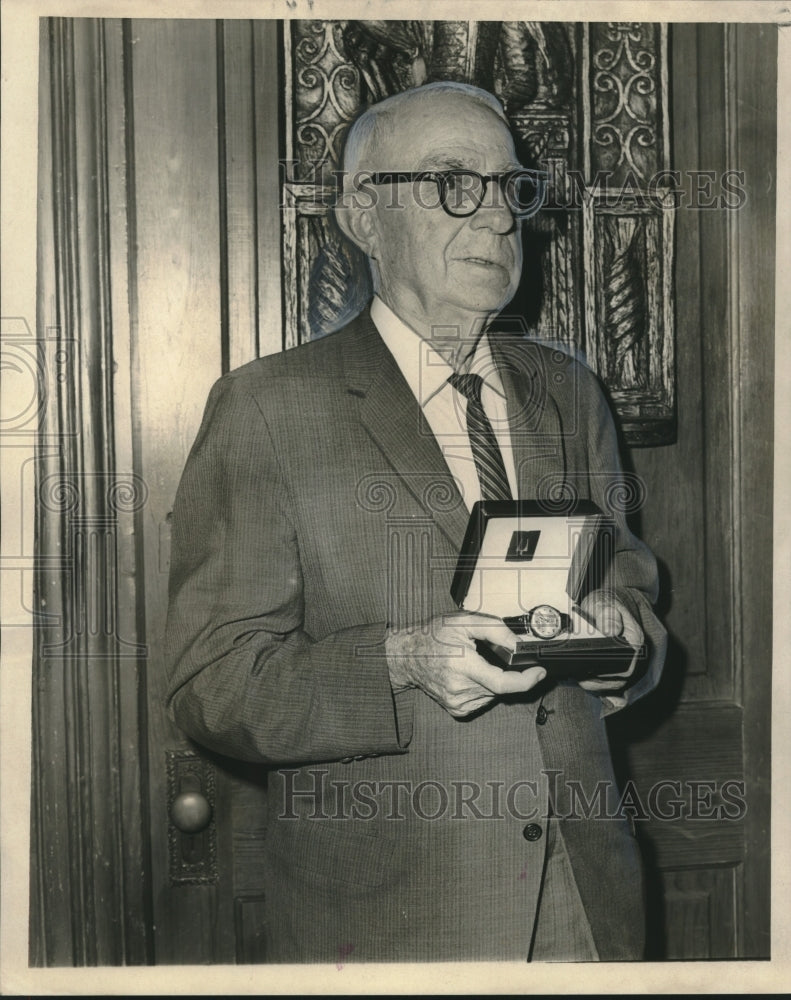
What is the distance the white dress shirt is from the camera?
1.53 m

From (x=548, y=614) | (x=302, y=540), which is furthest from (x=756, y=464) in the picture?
(x=302, y=540)

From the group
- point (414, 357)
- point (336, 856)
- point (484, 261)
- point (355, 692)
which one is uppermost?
point (484, 261)

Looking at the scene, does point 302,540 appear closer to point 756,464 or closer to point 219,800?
point 219,800

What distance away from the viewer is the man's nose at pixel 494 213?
1.53 m

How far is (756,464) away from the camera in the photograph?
1.73 m

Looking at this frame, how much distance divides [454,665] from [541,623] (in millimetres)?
122

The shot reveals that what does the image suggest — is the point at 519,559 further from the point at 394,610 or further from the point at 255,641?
the point at 255,641

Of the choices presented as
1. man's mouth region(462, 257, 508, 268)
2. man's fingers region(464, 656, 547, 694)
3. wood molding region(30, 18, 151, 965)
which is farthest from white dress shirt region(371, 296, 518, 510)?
wood molding region(30, 18, 151, 965)

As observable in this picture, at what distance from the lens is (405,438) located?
1.52 m

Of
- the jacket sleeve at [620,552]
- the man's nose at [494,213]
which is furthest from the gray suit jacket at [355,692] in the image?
the man's nose at [494,213]

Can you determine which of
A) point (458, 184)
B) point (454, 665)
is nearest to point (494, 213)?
point (458, 184)

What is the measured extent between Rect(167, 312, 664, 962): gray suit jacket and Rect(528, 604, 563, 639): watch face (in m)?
0.13

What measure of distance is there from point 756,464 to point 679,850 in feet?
1.97

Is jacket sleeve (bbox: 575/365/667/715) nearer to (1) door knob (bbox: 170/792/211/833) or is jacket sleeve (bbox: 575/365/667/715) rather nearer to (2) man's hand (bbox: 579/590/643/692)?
(2) man's hand (bbox: 579/590/643/692)
